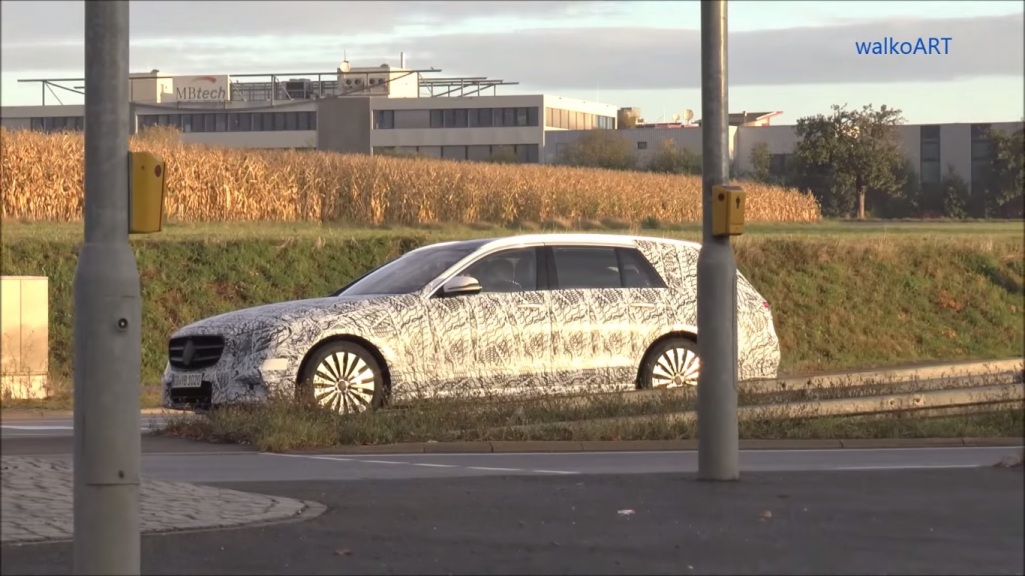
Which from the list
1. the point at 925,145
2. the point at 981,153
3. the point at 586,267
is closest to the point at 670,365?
the point at 586,267

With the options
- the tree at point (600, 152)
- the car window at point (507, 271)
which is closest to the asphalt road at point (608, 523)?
the car window at point (507, 271)

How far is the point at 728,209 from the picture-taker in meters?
9.39

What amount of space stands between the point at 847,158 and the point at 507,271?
4753mm

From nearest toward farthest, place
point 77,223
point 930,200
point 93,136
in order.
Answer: point 93,136 → point 930,200 → point 77,223

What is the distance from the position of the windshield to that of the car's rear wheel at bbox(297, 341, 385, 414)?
3.09 feet

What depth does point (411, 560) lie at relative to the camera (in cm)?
717

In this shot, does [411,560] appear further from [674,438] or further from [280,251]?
[280,251]

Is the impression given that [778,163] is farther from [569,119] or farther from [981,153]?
[569,119]

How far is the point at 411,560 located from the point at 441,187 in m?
35.6

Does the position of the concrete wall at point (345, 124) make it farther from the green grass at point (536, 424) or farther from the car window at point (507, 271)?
the green grass at point (536, 424)

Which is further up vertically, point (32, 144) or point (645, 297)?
point (32, 144)

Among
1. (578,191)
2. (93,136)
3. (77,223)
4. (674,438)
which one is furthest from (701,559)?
(578,191)

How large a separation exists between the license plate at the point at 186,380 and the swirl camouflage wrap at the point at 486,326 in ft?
0.04

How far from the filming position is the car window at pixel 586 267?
15141mm
